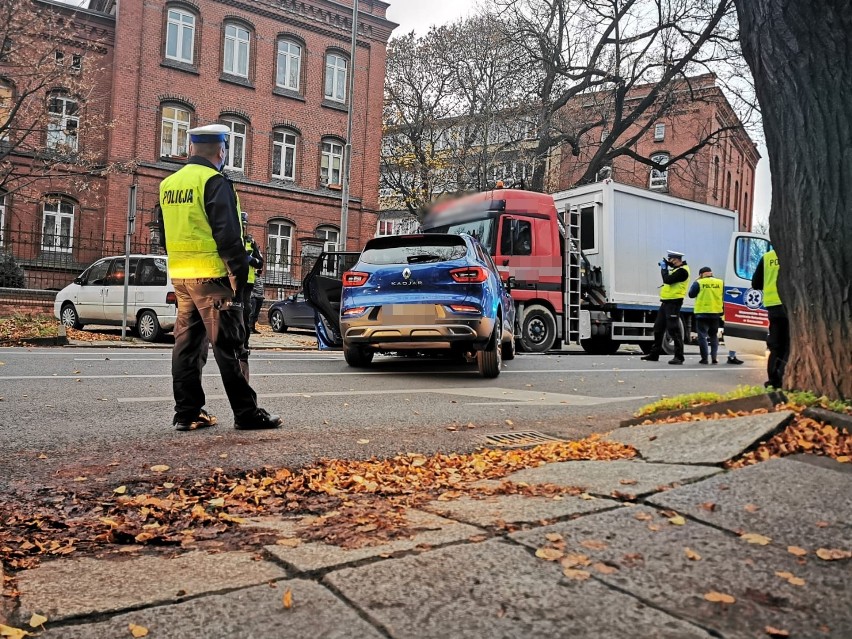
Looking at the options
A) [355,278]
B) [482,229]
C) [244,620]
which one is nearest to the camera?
[244,620]

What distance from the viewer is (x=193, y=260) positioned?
5184mm

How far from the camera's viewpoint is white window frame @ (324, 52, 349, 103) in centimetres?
3047

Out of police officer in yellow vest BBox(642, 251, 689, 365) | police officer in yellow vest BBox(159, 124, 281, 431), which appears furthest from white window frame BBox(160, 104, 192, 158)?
police officer in yellow vest BBox(159, 124, 281, 431)

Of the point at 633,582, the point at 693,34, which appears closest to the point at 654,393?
the point at 633,582

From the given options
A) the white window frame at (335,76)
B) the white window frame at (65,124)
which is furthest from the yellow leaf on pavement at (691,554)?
the white window frame at (335,76)

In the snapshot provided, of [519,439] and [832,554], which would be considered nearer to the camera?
[832,554]

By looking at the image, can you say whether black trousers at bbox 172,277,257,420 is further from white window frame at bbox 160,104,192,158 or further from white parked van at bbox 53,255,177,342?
white window frame at bbox 160,104,192,158

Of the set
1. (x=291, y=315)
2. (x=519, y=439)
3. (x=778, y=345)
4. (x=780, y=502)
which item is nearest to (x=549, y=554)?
(x=780, y=502)

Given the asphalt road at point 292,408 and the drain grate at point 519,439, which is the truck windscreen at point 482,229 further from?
the drain grate at point 519,439

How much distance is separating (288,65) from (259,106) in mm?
2187

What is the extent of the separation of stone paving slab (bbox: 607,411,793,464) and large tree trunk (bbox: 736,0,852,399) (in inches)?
32.0

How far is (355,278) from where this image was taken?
9.53 metres

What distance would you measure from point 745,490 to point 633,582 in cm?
119

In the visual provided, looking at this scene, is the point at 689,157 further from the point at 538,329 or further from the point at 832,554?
the point at 832,554
